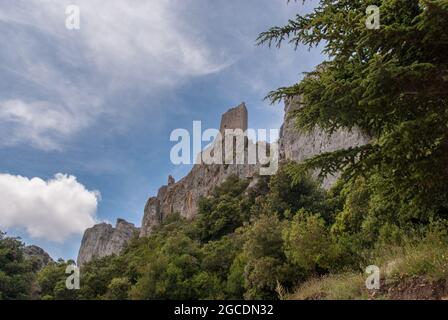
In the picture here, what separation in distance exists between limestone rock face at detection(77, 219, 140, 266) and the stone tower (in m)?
48.2

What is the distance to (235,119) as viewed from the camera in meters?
98.7

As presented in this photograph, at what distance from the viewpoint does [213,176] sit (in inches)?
3430

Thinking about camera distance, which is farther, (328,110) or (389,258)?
(389,258)

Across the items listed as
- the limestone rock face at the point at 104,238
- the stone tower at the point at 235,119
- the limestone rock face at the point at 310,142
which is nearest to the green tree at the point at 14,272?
the limestone rock face at the point at 310,142

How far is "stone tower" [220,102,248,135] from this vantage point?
317ft

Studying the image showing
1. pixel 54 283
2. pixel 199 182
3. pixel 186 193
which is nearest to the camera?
pixel 54 283

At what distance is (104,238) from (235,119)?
66.7m

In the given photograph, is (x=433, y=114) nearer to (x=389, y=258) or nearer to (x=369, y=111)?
(x=369, y=111)

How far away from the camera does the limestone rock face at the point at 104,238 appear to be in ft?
405

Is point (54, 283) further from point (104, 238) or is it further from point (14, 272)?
point (104, 238)

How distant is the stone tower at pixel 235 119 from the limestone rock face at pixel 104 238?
158 ft

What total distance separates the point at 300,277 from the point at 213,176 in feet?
231

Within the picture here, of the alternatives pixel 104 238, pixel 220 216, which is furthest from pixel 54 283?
pixel 104 238
